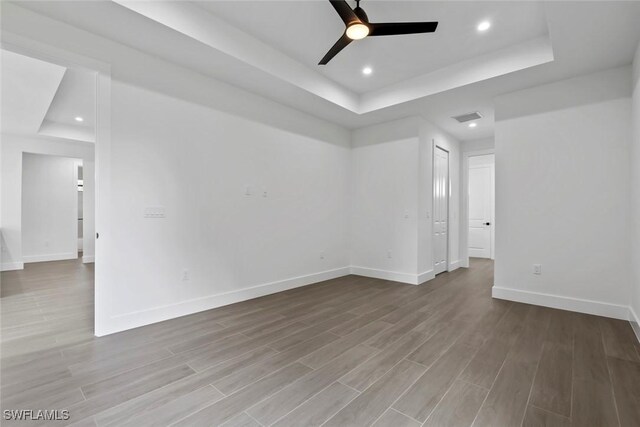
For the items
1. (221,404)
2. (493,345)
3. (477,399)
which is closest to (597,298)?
(493,345)

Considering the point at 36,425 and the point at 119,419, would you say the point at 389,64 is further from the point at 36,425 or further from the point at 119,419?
the point at 36,425

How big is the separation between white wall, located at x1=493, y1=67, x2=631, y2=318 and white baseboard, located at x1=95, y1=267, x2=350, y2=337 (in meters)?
3.04

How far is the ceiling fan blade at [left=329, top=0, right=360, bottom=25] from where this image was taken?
214 cm

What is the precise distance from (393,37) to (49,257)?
9025 mm

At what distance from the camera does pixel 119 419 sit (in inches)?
61.3

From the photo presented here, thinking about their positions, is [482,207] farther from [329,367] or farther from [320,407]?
[320,407]

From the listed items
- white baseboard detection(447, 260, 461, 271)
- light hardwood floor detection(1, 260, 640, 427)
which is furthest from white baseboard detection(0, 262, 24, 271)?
white baseboard detection(447, 260, 461, 271)

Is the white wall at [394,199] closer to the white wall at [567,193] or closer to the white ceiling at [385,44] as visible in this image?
the white ceiling at [385,44]

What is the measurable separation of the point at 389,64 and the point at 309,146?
5.67ft

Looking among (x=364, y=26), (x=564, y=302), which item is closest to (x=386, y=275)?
(x=564, y=302)

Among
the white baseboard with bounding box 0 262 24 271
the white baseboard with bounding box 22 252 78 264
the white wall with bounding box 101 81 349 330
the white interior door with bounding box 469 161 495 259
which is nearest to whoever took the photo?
the white wall with bounding box 101 81 349 330

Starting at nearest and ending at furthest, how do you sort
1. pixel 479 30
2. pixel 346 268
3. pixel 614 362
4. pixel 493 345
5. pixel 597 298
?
1. pixel 614 362
2. pixel 493 345
3. pixel 479 30
4. pixel 597 298
5. pixel 346 268

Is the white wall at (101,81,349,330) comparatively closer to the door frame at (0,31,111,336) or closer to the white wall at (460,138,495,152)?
the door frame at (0,31,111,336)

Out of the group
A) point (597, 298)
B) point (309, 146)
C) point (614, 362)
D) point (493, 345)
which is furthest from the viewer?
point (309, 146)
